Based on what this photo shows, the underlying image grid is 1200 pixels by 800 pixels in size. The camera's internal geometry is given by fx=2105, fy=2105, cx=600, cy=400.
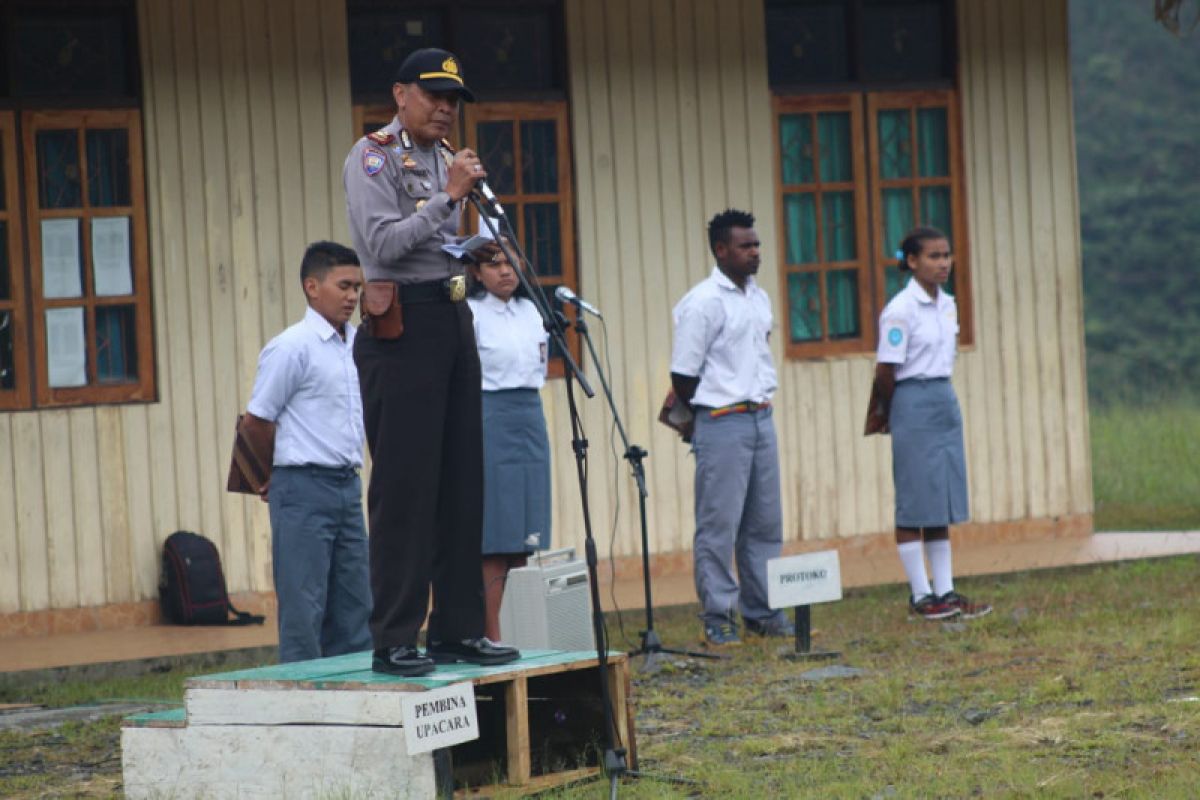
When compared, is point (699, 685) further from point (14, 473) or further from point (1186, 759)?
point (14, 473)

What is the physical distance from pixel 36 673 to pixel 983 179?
6487 mm

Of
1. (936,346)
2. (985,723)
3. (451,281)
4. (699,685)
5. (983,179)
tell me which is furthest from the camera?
(983,179)

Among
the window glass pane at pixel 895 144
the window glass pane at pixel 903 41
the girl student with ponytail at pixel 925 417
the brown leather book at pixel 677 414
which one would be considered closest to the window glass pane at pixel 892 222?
the window glass pane at pixel 895 144

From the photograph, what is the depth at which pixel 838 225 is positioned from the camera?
1273 centimetres

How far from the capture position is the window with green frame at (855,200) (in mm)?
12594

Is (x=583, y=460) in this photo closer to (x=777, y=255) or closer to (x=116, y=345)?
(x=116, y=345)

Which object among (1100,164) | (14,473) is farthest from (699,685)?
(1100,164)

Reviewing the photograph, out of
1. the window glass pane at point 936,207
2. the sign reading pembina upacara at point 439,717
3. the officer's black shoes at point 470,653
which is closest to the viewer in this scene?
the sign reading pembina upacara at point 439,717

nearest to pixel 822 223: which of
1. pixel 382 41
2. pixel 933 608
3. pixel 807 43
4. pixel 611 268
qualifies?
pixel 807 43

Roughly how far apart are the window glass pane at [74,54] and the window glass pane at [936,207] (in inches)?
190

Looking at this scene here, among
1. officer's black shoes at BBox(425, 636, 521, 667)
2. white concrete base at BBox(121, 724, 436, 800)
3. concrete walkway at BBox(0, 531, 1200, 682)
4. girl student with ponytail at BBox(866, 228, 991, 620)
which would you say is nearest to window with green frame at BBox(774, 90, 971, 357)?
concrete walkway at BBox(0, 531, 1200, 682)

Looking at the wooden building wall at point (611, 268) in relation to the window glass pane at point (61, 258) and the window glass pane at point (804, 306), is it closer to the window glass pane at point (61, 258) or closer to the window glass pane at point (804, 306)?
the window glass pane at point (804, 306)

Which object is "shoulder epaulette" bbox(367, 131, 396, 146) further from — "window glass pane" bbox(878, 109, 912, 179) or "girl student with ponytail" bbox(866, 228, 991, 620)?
"window glass pane" bbox(878, 109, 912, 179)

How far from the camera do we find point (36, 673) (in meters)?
9.55
